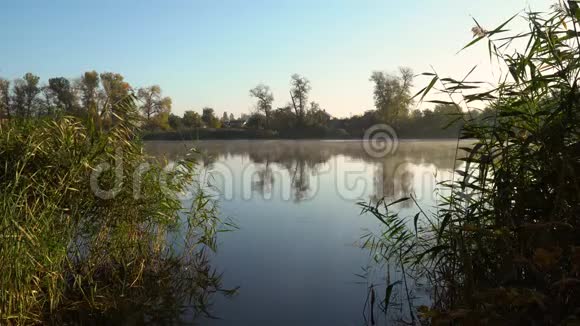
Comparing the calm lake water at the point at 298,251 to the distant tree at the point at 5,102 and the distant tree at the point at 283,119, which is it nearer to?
the distant tree at the point at 5,102

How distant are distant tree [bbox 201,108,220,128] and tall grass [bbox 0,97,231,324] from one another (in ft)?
144

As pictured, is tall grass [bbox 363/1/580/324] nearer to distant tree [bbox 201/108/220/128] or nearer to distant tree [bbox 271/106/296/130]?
distant tree [bbox 271/106/296/130]

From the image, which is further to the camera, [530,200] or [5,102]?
[5,102]

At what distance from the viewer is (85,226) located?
4.27 m

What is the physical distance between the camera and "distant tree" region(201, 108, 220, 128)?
4850cm

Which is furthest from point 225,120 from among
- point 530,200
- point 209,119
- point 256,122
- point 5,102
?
point 530,200

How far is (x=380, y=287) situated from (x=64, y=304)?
118 inches

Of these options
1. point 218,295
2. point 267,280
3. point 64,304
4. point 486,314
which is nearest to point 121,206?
point 64,304

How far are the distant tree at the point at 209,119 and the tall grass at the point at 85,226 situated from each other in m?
43.7

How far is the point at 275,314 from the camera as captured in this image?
13.4ft

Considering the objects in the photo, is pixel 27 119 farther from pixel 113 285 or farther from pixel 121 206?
pixel 113 285

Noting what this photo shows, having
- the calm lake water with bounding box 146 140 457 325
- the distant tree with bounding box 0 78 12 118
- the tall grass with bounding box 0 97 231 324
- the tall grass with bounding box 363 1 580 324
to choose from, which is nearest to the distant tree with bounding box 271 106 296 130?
the calm lake water with bounding box 146 140 457 325

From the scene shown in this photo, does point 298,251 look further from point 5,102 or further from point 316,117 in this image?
point 316,117

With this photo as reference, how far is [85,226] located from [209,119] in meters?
45.5
